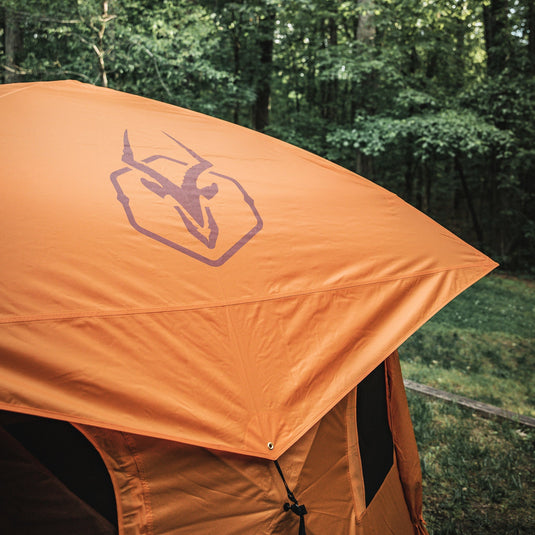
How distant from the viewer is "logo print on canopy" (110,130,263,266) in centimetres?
173

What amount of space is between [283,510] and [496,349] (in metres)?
5.76

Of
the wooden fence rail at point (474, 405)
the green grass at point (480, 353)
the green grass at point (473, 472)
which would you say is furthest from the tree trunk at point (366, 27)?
the green grass at point (473, 472)

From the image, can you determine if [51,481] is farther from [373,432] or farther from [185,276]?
[373,432]

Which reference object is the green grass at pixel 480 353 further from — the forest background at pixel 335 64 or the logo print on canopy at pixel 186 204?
the logo print on canopy at pixel 186 204

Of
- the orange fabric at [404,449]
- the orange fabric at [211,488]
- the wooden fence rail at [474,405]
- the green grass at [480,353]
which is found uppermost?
the orange fabric at [211,488]

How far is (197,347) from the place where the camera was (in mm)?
1529

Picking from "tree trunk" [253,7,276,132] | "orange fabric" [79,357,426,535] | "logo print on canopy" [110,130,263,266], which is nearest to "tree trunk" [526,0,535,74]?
"tree trunk" [253,7,276,132]

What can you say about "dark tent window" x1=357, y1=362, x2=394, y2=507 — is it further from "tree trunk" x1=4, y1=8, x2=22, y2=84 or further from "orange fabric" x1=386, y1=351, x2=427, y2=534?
"tree trunk" x1=4, y1=8, x2=22, y2=84

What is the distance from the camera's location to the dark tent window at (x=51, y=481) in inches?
56.9

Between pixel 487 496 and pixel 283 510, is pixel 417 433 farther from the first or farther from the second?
pixel 283 510

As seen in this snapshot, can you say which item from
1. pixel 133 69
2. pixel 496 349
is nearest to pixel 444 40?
pixel 133 69

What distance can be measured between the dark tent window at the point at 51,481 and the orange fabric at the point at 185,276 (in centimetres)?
37

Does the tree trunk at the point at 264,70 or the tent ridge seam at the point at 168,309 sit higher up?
the tree trunk at the point at 264,70

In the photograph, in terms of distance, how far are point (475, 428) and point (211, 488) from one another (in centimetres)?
334
